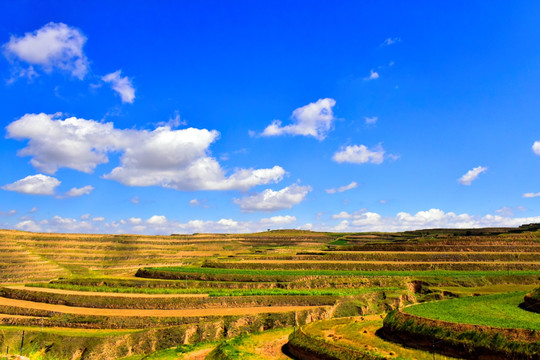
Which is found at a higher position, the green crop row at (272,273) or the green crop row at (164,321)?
the green crop row at (272,273)

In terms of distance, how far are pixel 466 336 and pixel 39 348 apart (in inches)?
1219

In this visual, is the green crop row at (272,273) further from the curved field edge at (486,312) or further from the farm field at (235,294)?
the curved field edge at (486,312)

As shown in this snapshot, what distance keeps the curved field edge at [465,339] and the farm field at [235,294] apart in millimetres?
944

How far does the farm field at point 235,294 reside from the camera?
27.9m

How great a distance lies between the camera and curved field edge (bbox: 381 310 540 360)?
18.5 metres

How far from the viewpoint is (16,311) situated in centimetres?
4131

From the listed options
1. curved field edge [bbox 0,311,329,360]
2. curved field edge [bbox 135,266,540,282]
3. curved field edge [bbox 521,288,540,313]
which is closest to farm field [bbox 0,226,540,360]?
curved field edge [bbox 0,311,329,360]

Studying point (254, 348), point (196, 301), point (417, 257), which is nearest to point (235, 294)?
point (196, 301)

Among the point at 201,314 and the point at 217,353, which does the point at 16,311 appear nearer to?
the point at 201,314

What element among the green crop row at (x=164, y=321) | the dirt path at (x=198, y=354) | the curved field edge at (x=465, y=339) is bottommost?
the dirt path at (x=198, y=354)

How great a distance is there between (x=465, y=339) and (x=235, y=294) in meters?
29.2

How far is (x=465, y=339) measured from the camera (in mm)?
20094

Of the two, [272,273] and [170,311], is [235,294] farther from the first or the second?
[272,273]

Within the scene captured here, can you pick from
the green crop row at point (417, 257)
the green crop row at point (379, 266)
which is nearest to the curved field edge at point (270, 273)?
the green crop row at point (379, 266)
